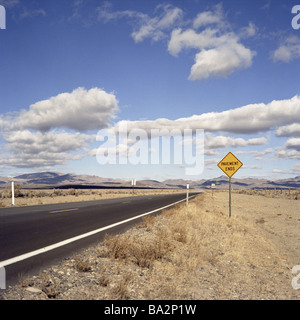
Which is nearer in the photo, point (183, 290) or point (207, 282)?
point (183, 290)

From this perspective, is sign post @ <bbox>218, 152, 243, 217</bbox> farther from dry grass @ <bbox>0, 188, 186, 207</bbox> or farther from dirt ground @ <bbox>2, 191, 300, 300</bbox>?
dry grass @ <bbox>0, 188, 186, 207</bbox>

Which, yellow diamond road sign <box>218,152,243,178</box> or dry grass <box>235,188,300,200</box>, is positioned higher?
yellow diamond road sign <box>218,152,243,178</box>

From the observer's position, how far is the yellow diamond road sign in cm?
1420

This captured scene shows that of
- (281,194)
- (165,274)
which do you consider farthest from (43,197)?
(281,194)

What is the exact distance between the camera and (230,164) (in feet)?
47.7

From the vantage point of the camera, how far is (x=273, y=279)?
6.05 m

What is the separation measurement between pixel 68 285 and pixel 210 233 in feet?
23.3

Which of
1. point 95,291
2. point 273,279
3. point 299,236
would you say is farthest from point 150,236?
point 299,236

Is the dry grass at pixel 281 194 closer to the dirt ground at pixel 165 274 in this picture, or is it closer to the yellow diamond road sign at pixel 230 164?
the yellow diamond road sign at pixel 230 164

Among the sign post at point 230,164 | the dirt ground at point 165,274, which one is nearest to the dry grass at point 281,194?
the sign post at point 230,164

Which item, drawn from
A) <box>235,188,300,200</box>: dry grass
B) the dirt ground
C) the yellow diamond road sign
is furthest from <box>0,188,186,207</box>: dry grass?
<box>235,188,300,200</box>: dry grass

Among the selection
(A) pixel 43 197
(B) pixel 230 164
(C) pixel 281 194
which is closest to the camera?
(B) pixel 230 164

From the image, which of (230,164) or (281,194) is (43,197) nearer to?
(230,164)
